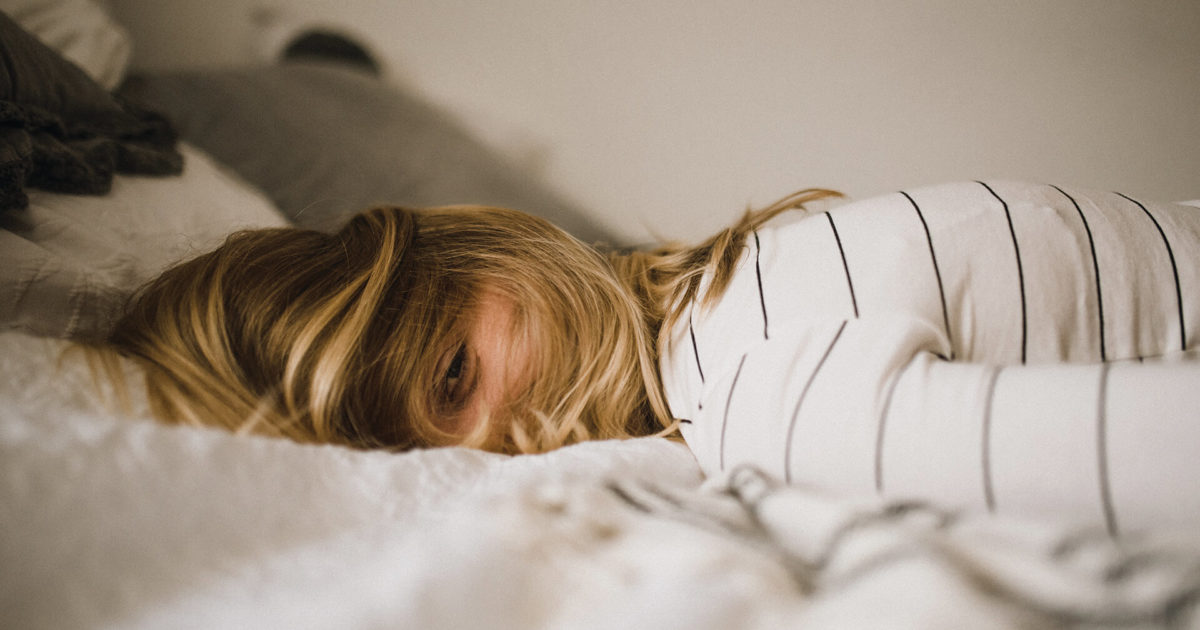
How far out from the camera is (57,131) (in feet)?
2.02

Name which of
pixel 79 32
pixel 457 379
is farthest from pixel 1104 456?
pixel 79 32

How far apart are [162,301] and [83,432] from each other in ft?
0.76

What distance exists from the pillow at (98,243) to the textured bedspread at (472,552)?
14cm

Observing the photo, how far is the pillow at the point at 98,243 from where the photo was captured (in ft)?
1.43

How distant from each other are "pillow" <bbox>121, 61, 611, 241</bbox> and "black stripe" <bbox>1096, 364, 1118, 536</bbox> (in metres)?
0.86

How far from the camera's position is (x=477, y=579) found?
9.3 inches

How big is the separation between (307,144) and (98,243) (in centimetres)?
49

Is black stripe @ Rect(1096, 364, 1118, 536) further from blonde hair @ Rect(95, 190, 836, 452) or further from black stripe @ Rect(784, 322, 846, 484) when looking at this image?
blonde hair @ Rect(95, 190, 836, 452)

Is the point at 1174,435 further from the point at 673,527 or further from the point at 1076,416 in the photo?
the point at 673,527

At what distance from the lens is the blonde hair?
17.4 inches

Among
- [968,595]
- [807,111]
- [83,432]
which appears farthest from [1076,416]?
[807,111]

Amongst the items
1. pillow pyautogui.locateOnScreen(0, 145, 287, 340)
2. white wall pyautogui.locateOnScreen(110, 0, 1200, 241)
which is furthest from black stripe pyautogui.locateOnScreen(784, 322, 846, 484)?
white wall pyautogui.locateOnScreen(110, 0, 1200, 241)

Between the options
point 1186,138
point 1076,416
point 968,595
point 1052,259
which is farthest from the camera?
point 1186,138

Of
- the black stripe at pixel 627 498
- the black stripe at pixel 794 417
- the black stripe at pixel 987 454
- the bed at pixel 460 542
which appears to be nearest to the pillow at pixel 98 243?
the bed at pixel 460 542
